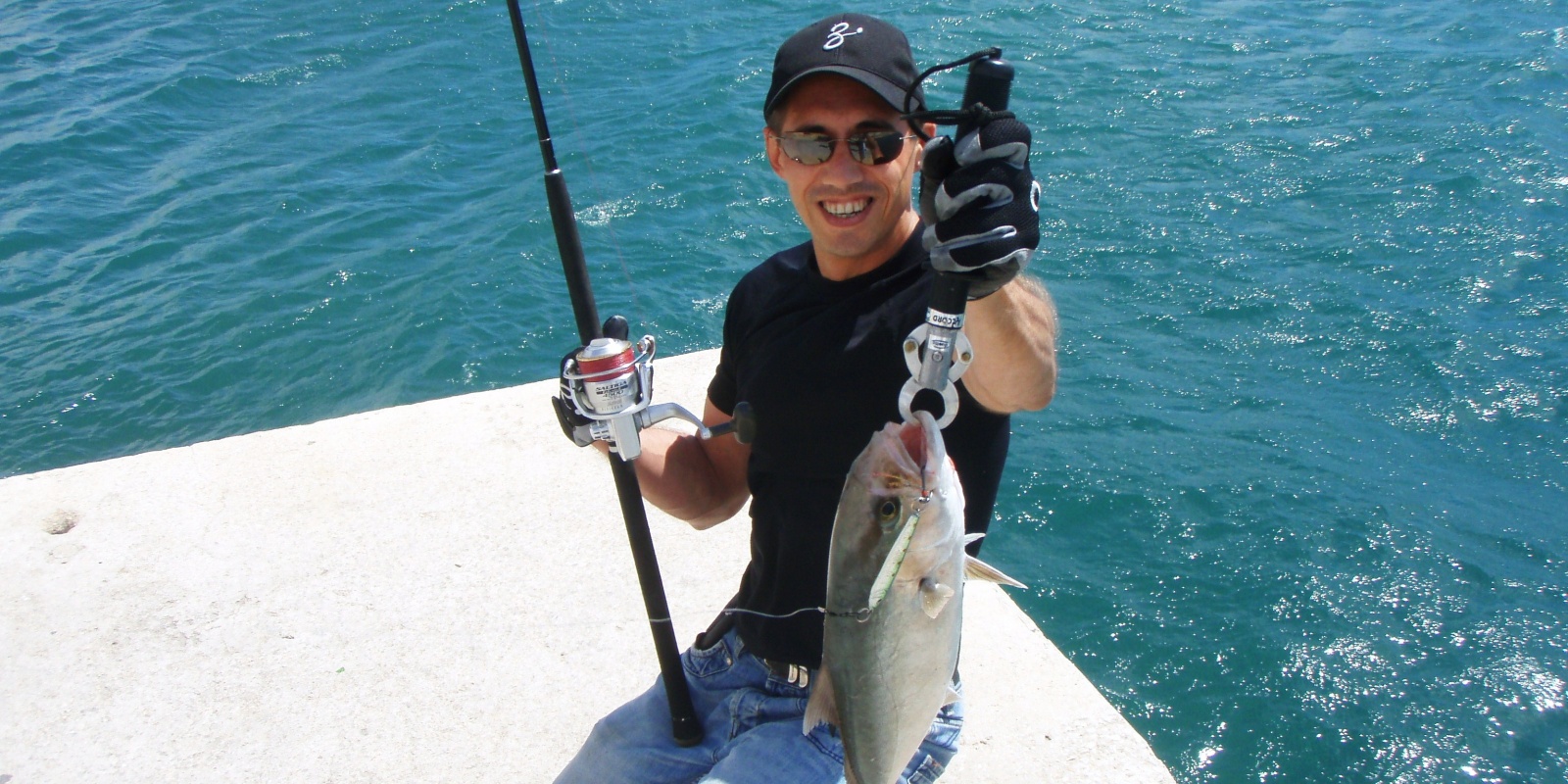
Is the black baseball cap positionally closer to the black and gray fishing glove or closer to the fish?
the black and gray fishing glove

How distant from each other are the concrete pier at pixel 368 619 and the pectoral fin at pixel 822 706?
86 cm

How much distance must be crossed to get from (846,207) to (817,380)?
14.0 inches

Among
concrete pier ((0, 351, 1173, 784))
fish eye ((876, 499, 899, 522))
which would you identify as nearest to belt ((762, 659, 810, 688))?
concrete pier ((0, 351, 1173, 784))

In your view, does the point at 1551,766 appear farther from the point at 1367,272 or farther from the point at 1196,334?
the point at 1367,272

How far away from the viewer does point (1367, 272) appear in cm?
729

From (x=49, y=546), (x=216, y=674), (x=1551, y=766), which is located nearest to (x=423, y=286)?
(x=49, y=546)

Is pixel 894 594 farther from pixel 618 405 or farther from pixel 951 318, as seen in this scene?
pixel 618 405

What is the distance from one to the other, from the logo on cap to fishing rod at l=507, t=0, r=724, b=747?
67 centimetres

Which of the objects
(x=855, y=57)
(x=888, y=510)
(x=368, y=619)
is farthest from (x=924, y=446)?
(x=368, y=619)

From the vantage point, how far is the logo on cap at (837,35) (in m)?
2.02

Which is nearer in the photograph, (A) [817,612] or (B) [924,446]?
(B) [924,446]

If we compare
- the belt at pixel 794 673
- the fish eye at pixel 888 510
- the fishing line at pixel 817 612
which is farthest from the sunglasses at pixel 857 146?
A: the belt at pixel 794 673

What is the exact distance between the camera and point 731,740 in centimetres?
228

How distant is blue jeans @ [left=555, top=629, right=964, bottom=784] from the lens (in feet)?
6.93
